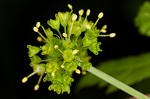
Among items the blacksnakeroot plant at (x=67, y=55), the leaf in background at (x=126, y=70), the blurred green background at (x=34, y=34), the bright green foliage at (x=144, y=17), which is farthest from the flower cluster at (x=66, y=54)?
the blurred green background at (x=34, y=34)

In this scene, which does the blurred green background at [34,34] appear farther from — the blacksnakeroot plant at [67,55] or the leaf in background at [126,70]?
the blacksnakeroot plant at [67,55]

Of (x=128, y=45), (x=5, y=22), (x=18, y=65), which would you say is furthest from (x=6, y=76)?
(x=128, y=45)

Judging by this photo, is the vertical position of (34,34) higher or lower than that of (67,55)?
lower

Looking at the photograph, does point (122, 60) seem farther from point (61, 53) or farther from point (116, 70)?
point (61, 53)

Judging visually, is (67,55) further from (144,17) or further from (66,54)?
(144,17)

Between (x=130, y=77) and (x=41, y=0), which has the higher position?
(x=41, y=0)

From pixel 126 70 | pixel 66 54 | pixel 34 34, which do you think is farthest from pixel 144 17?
pixel 34 34
